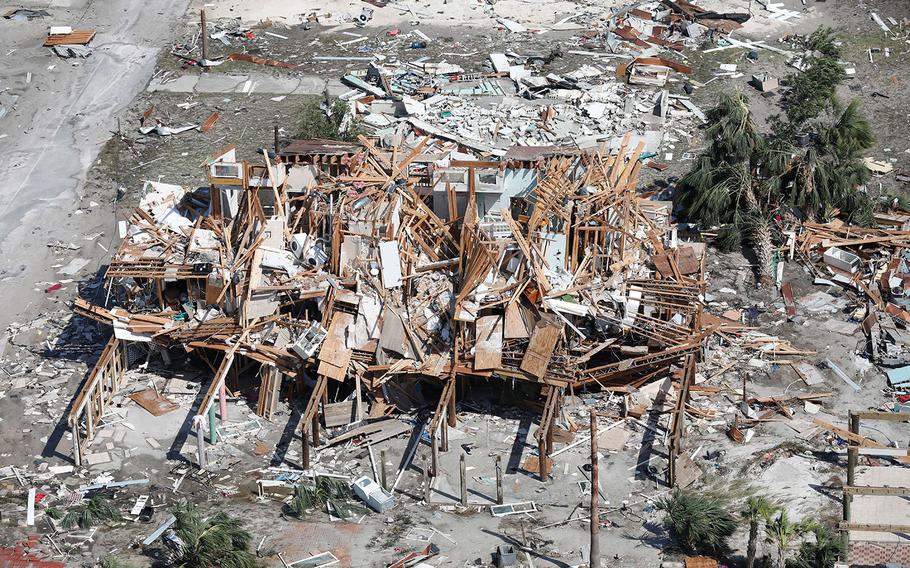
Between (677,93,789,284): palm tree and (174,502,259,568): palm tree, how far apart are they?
48.9 feet

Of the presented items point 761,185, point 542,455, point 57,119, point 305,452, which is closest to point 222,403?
point 305,452

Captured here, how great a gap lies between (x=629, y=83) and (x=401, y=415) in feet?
57.6

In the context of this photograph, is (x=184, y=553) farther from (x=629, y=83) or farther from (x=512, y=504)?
(x=629, y=83)

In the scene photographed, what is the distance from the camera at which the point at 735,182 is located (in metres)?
31.6

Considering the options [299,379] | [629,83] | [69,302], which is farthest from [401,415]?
[629,83]

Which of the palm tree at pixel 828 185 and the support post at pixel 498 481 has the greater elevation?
the palm tree at pixel 828 185

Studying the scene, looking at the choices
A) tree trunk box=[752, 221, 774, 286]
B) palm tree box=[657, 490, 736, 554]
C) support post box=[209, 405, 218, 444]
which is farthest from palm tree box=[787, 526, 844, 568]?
support post box=[209, 405, 218, 444]

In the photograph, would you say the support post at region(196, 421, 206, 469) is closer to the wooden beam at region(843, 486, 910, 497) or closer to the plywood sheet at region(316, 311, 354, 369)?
the plywood sheet at region(316, 311, 354, 369)

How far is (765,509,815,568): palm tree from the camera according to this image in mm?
21031

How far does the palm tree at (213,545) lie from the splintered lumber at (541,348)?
6363 millimetres

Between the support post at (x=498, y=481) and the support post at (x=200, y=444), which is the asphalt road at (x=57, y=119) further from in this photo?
the support post at (x=498, y=481)

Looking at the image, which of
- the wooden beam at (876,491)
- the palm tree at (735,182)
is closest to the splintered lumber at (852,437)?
the wooden beam at (876,491)

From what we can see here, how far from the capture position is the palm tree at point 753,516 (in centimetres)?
2112

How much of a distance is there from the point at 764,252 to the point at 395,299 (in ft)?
32.7
